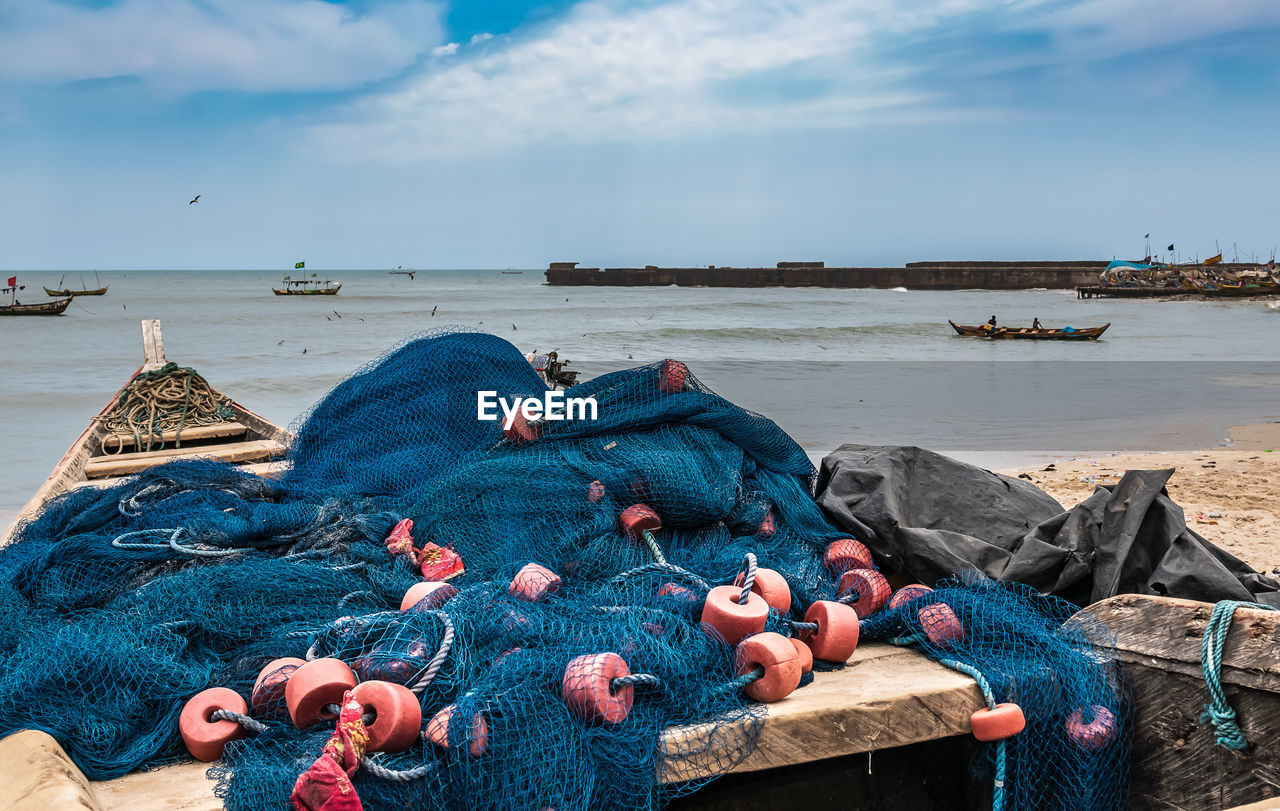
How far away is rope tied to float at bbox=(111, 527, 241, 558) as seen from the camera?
2.88m

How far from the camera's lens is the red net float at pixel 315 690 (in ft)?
6.34

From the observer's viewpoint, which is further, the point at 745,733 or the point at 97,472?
the point at 97,472

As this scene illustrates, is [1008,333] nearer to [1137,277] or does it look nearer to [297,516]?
[297,516]

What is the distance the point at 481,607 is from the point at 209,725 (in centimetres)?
67

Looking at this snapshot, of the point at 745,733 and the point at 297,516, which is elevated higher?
the point at 297,516

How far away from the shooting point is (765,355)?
24.2 metres

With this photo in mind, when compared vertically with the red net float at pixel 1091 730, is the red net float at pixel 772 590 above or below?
above

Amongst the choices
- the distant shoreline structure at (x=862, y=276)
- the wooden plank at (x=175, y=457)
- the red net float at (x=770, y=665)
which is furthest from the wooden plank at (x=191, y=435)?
the distant shoreline structure at (x=862, y=276)

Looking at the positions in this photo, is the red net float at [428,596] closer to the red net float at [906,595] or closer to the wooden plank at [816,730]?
the wooden plank at [816,730]

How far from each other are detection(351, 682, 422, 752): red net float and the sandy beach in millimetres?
4582

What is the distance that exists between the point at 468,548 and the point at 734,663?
1.17 metres

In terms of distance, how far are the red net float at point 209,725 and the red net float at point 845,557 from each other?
6.20 ft

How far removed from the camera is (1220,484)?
23.2 feet

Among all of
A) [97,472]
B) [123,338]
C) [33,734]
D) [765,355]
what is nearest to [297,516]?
[33,734]
